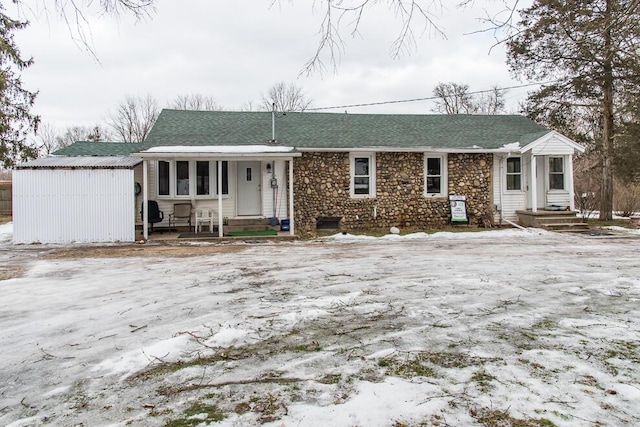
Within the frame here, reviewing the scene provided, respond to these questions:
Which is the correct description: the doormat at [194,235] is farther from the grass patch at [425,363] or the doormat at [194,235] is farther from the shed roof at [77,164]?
the grass patch at [425,363]

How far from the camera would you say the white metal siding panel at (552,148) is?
13.9 meters

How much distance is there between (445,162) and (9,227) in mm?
16534

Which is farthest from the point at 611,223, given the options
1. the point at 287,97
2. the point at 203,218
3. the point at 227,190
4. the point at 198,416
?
the point at 287,97

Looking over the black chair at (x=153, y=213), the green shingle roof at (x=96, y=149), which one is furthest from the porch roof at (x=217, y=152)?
the green shingle roof at (x=96, y=149)

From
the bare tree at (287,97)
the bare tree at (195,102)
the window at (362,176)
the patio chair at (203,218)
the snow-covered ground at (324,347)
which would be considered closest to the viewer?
the snow-covered ground at (324,347)

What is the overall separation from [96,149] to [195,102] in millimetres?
24325

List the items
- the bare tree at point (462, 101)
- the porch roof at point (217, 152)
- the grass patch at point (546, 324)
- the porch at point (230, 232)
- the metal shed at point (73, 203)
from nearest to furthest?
the grass patch at point (546, 324), the metal shed at point (73, 203), the porch roof at point (217, 152), the porch at point (230, 232), the bare tree at point (462, 101)

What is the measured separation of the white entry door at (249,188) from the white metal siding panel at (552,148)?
923 centimetres

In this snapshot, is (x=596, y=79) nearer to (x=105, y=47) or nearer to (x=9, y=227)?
(x=105, y=47)

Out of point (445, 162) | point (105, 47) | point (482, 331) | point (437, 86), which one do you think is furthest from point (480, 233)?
point (437, 86)

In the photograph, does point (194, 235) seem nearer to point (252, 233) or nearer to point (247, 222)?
point (252, 233)

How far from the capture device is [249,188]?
46.0 ft

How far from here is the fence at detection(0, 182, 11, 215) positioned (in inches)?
868

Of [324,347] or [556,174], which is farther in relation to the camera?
[556,174]
